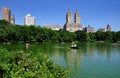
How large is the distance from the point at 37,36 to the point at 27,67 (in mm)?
70609

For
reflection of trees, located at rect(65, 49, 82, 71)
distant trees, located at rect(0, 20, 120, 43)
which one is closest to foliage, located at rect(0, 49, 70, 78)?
reflection of trees, located at rect(65, 49, 82, 71)

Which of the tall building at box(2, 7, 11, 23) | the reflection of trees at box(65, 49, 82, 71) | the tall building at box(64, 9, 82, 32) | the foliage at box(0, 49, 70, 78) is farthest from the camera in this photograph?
the tall building at box(64, 9, 82, 32)

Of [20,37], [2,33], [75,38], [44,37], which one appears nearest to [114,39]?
[75,38]

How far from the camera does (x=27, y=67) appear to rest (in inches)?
296

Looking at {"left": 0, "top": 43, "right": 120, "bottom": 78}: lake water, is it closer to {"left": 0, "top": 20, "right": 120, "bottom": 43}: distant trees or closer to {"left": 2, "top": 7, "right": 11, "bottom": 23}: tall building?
{"left": 0, "top": 20, "right": 120, "bottom": 43}: distant trees

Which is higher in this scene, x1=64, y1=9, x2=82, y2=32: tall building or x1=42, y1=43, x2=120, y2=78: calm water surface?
x1=64, y1=9, x2=82, y2=32: tall building

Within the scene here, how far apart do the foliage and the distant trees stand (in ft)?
193

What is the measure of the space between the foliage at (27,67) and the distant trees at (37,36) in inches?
2311

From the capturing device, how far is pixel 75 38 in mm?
105188

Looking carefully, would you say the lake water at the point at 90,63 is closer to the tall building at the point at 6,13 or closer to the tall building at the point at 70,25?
the tall building at the point at 6,13

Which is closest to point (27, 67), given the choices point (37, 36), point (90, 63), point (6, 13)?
point (90, 63)

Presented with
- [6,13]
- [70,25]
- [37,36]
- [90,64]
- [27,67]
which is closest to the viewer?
[27,67]

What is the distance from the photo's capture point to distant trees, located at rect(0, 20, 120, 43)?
69.7 m

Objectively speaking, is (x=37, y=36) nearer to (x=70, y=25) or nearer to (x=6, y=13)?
(x=6, y=13)
